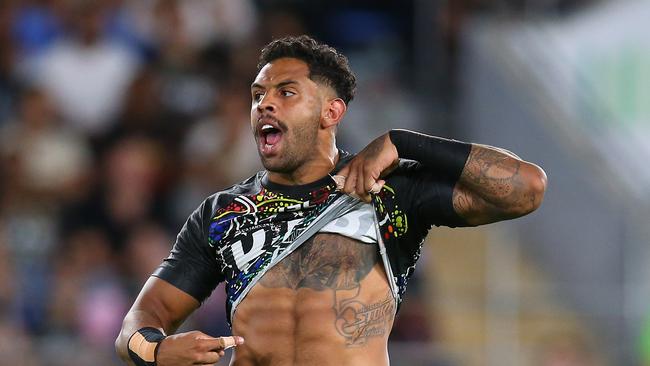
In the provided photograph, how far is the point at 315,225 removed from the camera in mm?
4379

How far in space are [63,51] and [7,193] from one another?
4.28 feet

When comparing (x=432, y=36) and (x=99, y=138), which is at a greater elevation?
(x=432, y=36)

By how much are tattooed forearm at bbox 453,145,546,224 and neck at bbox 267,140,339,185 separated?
539mm

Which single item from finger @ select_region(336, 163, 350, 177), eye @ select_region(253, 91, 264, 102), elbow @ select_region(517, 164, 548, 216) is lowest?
elbow @ select_region(517, 164, 548, 216)

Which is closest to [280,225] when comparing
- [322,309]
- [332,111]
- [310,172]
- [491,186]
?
[310,172]

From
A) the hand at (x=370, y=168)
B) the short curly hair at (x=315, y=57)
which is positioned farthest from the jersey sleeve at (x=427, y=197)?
the short curly hair at (x=315, y=57)

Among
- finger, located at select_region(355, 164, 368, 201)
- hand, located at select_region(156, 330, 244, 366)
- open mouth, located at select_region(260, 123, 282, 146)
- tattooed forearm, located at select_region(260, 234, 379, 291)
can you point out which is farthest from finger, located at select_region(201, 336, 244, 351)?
open mouth, located at select_region(260, 123, 282, 146)

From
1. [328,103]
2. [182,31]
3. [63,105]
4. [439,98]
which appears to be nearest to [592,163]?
[439,98]

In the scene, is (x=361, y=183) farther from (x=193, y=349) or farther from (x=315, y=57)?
(x=193, y=349)

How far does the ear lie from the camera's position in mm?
4574

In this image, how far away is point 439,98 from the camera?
935 centimetres

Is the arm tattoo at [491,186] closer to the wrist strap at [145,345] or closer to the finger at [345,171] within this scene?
the finger at [345,171]

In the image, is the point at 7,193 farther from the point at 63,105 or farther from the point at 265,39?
the point at 265,39

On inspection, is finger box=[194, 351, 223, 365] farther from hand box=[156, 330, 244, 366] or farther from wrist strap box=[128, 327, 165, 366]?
wrist strap box=[128, 327, 165, 366]
